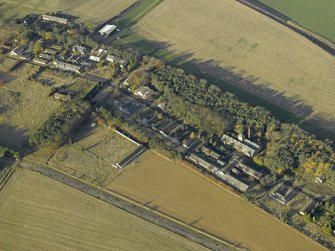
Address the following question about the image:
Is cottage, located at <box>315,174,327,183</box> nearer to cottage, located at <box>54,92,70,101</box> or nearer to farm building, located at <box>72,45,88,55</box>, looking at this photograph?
cottage, located at <box>54,92,70,101</box>

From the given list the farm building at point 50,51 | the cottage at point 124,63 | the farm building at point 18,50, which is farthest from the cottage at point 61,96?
the farm building at point 18,50

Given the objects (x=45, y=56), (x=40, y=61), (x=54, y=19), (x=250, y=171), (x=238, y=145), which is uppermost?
(x=54, y=19)

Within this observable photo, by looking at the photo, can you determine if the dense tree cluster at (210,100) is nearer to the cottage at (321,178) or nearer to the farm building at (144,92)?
the farm building at (144,92)

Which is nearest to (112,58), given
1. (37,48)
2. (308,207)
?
(37,48)

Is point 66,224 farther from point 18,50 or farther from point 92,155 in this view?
point 18,50

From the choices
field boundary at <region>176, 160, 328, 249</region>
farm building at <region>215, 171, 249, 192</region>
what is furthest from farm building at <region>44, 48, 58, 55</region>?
farm building at <region>215, 171, 249, 192</region>

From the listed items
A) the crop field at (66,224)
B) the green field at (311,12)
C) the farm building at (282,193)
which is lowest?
the crop field at (66,224)
